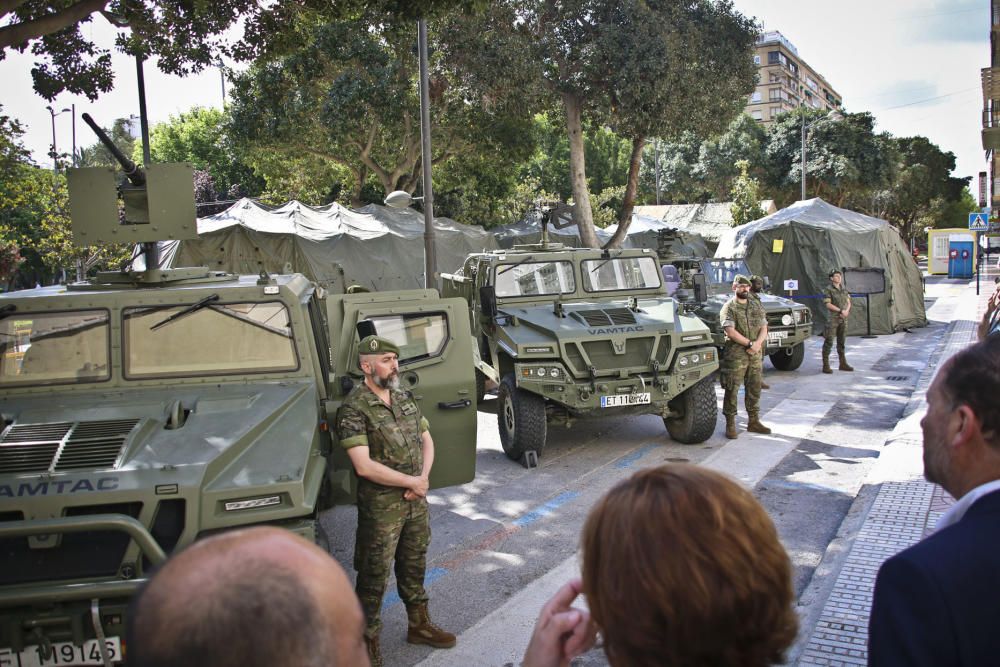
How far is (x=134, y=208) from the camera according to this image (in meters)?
5.46

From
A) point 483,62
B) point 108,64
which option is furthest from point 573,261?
point 483,62

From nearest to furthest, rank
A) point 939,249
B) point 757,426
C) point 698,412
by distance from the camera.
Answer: point 698,412 < point 757,426 < point 939,249

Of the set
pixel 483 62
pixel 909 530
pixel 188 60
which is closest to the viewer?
pixel 909 530

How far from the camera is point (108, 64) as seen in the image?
30.1 feet

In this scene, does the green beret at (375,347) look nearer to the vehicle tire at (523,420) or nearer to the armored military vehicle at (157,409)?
the armored military vehicle at (157,409)

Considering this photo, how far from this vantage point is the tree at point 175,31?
8.16 metres

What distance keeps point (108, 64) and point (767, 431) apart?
7958mm

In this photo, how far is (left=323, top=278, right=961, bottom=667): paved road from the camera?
15.6ft

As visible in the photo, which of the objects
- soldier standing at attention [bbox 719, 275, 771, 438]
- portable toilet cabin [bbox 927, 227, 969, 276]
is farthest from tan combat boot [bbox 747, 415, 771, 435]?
portable toilet cabin [bbox 927, 227, 969, 276]

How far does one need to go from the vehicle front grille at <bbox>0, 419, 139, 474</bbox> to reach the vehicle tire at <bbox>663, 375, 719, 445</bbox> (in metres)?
5.53

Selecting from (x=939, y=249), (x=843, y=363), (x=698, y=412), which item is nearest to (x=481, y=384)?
(x=698, y=412)

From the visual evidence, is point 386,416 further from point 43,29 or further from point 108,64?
point 108,64

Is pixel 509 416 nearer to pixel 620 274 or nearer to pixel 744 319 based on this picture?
pixel 620 274

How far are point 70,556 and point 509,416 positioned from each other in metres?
4.92
